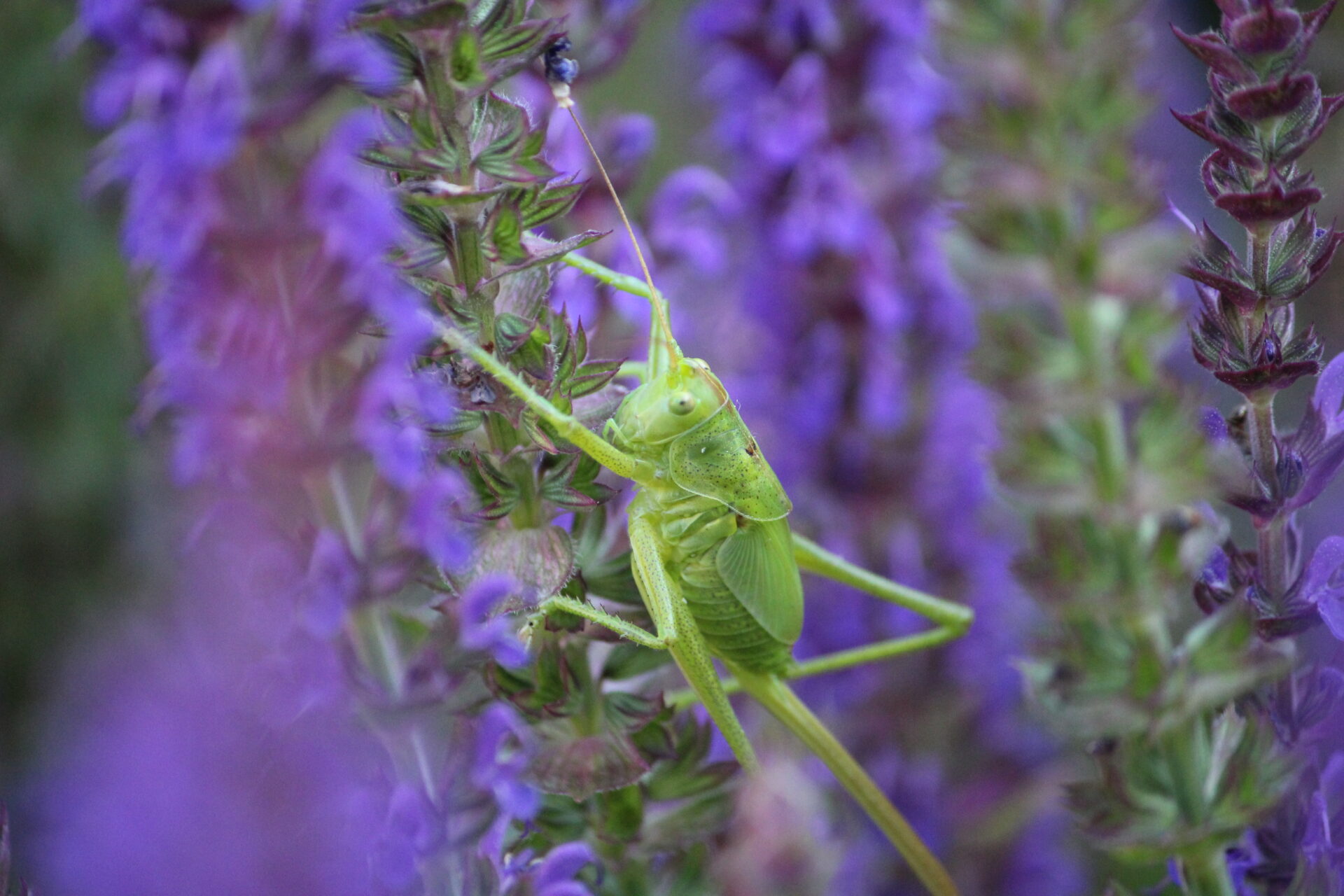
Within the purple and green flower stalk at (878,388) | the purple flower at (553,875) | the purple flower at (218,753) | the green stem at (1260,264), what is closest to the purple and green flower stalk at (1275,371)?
the green stem at (1260,264)

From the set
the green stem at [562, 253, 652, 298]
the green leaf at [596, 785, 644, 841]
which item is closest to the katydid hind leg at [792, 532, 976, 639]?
the green stem at [562, 253, 652, 298]

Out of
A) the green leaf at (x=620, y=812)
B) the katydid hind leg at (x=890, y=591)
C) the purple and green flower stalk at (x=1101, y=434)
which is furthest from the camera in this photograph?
the katydid hind leg at (x=890, y=591)

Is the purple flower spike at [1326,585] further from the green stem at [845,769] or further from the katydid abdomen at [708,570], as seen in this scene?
the katydid abdomen at [708,570]

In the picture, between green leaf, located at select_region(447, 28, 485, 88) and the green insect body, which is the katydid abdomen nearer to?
the green insect body

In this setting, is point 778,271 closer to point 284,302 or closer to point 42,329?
point 42,329

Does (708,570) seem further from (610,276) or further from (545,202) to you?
(545,202)
